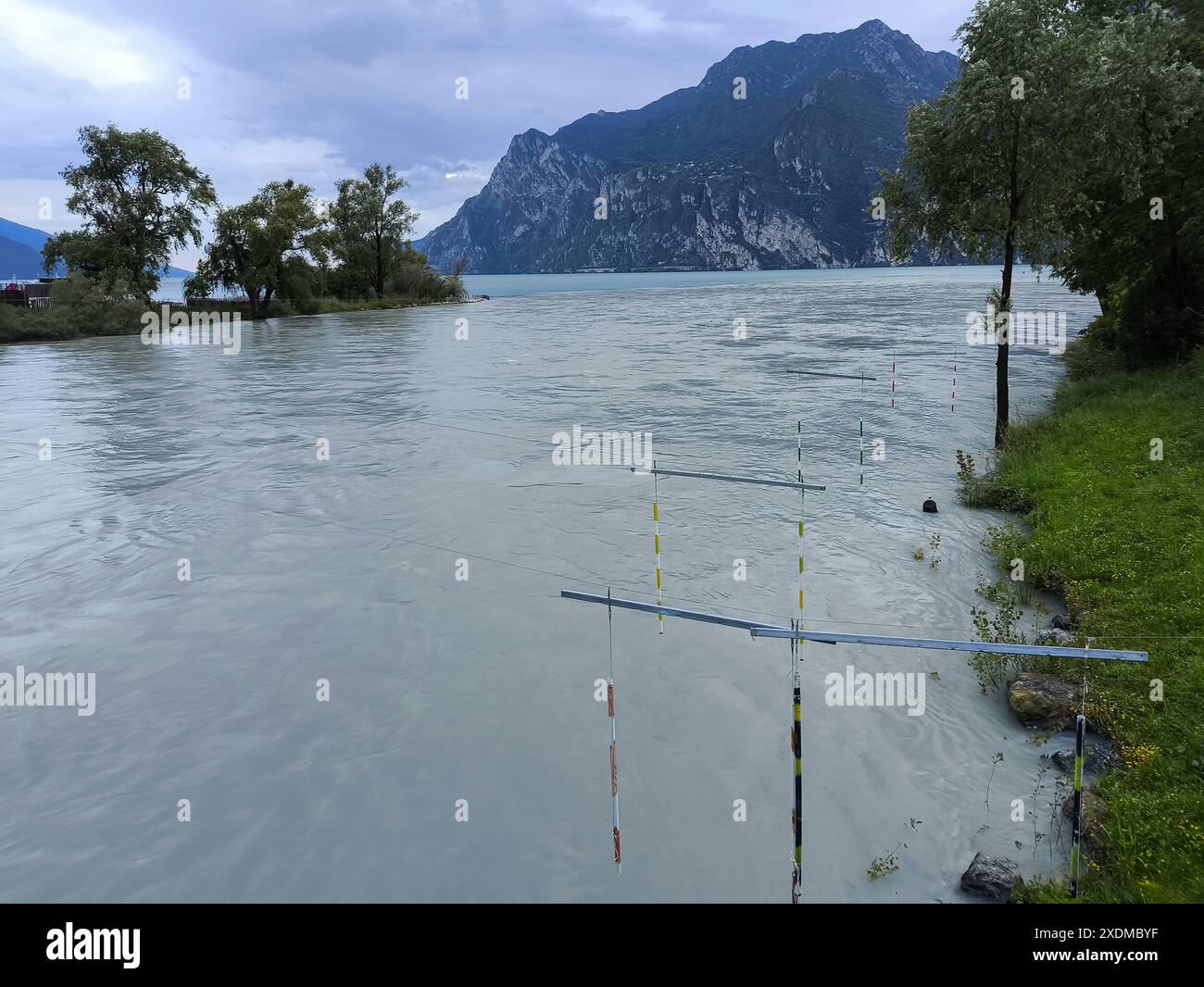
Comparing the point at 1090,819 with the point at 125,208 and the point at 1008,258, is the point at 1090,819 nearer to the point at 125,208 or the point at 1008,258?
the point at 1008,258

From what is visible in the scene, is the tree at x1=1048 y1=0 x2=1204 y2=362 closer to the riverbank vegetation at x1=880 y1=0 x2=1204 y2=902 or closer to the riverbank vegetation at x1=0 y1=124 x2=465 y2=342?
the riverbank vegetation at x1=880 y1=0 x2=1204 y2=902

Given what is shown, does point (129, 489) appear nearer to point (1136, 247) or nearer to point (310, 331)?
point (1136, 247)

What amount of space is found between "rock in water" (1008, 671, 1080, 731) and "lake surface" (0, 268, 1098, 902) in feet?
0.74

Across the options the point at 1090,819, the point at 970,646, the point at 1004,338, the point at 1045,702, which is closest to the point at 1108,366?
the point at 1004,338

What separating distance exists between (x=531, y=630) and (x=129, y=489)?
14.5 m

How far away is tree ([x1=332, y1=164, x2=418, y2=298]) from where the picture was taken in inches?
4272

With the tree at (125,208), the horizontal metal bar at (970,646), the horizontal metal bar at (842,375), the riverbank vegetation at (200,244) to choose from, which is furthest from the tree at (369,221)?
the horizontal metal bar at (970,646)

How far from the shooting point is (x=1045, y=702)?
1011cm

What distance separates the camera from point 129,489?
71.0 feet

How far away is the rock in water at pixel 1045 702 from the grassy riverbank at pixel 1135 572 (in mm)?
290

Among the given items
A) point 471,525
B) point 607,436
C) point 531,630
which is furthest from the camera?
point 607,436

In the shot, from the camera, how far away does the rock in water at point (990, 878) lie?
286 inches
